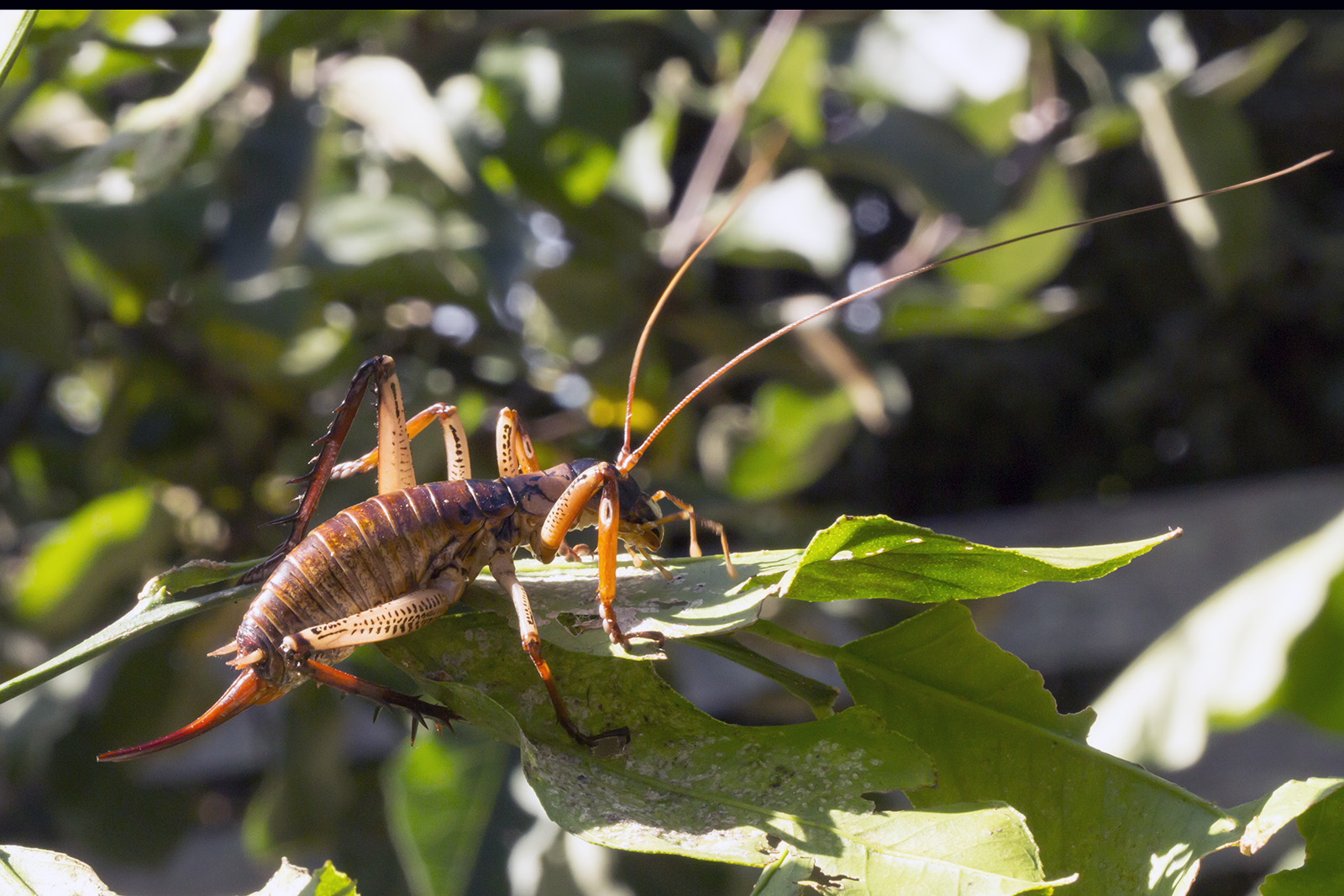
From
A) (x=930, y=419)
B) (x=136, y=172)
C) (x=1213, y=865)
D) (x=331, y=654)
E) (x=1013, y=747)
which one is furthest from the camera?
(x=930, y=419)

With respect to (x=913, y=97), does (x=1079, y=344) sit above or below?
below

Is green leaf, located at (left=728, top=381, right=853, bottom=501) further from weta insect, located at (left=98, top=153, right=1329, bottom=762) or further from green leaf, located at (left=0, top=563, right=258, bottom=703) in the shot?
green leaf, located at (left=0, top=563, right=258, bottom=703)

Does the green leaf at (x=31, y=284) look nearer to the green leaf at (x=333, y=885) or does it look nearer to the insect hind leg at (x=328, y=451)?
the insect hind leg at (x=328, y=451)

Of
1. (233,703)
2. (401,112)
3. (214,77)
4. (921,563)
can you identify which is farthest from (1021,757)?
(401,112)

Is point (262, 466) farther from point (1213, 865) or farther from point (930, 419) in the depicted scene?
point (930, 419)

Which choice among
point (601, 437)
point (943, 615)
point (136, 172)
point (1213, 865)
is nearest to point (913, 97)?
point (601, 437)

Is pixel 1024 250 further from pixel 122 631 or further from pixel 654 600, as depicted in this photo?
pixel 122 631
